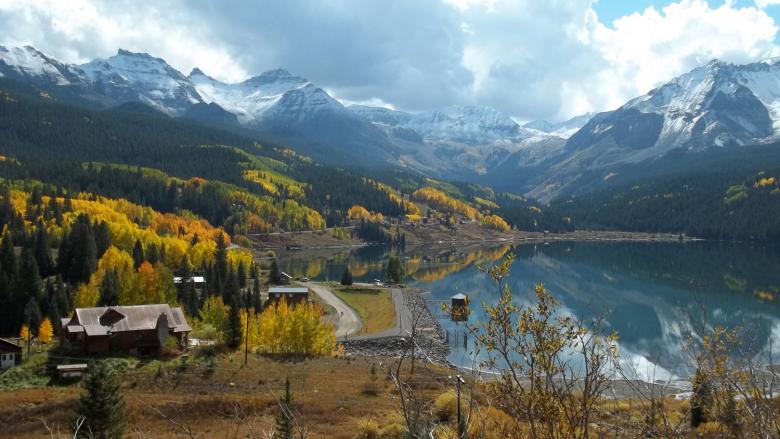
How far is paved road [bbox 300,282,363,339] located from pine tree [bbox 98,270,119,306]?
26.4m

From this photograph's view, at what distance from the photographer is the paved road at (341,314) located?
78.8 m

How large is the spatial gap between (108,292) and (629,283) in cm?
10195

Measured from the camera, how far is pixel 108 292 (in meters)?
66.9

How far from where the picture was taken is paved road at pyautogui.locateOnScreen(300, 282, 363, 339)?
78812 mm

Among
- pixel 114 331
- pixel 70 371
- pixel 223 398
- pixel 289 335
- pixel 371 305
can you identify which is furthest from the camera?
pixel 371 305

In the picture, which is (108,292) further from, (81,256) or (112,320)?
(81,256)

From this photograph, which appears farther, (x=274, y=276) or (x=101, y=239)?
(x=274, y=276)

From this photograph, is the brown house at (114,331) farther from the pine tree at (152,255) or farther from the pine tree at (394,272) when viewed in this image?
the pine tree at (394,272)

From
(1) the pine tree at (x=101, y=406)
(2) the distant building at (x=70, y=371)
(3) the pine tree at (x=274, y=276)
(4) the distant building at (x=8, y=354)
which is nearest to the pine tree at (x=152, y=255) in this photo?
(3) the pine tree at (x=274, y=276)

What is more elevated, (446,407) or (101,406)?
(101,406)

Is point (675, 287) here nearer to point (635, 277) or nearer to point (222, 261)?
point (635, 277)

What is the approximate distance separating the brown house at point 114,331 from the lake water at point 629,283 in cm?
2884

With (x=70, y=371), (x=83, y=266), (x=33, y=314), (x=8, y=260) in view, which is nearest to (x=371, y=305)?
(x=83, y=266)

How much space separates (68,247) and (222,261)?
21.9m
